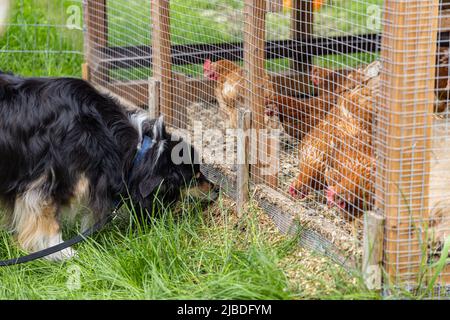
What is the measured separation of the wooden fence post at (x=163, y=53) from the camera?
17.3 ft

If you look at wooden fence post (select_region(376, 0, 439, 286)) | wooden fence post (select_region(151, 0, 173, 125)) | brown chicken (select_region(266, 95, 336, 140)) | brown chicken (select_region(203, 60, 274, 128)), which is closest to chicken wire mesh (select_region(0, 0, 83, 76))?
brown chicken (select_region(203, 60, 274, 128))

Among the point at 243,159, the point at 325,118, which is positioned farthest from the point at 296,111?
the point at 243,159

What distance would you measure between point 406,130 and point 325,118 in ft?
4.58

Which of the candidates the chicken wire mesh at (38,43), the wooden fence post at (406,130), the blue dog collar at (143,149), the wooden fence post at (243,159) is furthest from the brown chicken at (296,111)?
the chicken wire mesh at (38,43)

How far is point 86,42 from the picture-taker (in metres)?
6.73

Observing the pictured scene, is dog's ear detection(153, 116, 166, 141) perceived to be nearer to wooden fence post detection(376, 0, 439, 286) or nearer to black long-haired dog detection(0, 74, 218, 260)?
black long-haired dog detection(0, 74, 218, 260)

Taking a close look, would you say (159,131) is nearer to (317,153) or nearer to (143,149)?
(143,149)

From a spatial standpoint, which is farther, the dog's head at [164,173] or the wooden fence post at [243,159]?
the wooden fence post at [243,159]

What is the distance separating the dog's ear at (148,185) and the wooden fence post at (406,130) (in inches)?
55.9

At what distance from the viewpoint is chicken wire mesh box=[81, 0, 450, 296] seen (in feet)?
10.3

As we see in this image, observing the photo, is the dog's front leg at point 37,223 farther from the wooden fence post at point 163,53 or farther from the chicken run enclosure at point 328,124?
the wooden fence post at point 163,53

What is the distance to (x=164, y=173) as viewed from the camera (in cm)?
423

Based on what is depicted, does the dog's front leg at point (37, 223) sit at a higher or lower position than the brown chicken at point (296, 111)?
lower
